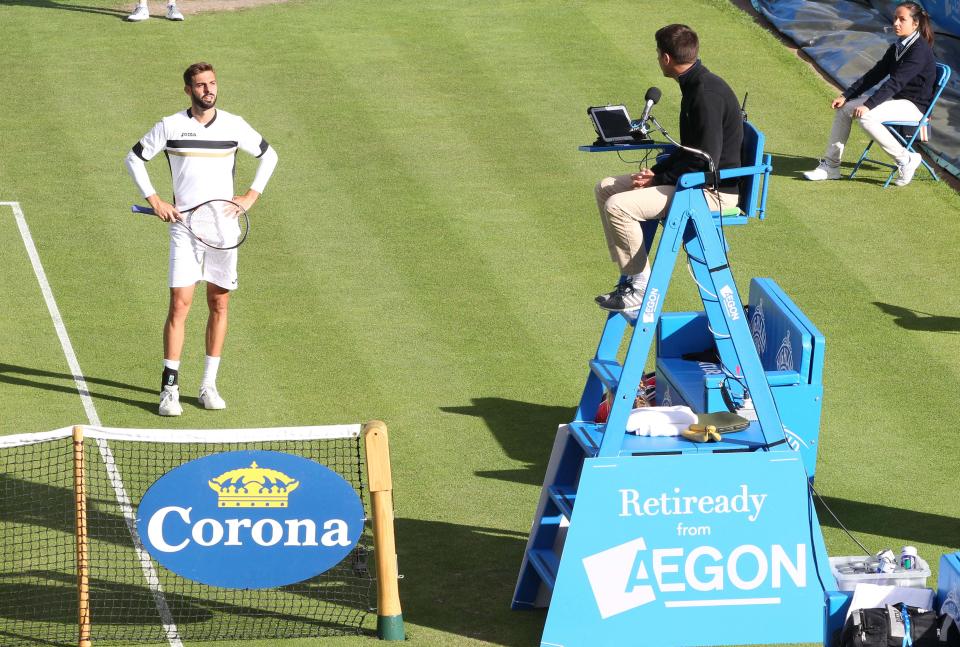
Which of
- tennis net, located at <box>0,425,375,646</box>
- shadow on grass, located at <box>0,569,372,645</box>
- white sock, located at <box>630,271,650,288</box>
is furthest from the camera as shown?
white sock, located at <box>630,271,650,288</box>

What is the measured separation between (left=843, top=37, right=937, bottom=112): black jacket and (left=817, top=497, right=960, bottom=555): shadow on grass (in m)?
7.42

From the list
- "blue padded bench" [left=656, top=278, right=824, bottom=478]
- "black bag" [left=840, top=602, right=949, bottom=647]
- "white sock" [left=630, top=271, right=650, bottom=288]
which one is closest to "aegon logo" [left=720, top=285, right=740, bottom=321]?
"white sock" [left=630, top=271, right=650, bottom=288]

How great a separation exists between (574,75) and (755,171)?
1175cm

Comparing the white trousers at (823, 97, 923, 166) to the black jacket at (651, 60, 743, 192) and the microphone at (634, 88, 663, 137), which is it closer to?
the black jacket at (651, 60, 743, 192)

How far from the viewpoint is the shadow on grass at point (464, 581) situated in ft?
30.2

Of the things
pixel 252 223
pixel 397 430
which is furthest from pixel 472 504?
pixel 252 223

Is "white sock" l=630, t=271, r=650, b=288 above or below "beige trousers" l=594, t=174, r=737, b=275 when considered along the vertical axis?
below

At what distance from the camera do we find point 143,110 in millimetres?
19469

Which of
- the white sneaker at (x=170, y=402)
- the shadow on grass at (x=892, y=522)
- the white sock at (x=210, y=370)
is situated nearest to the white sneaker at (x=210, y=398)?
the white sock at (x=210, y=370)

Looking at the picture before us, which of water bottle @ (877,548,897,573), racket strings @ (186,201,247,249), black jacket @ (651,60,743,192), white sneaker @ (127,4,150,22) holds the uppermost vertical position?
white sneaker @ (127,4,150,22)

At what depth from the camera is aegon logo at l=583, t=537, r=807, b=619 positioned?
877 cm

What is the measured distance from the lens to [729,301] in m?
8.72

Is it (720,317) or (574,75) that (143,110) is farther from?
(720,317)

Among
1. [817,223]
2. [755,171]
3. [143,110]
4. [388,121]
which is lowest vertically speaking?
[817,223]
